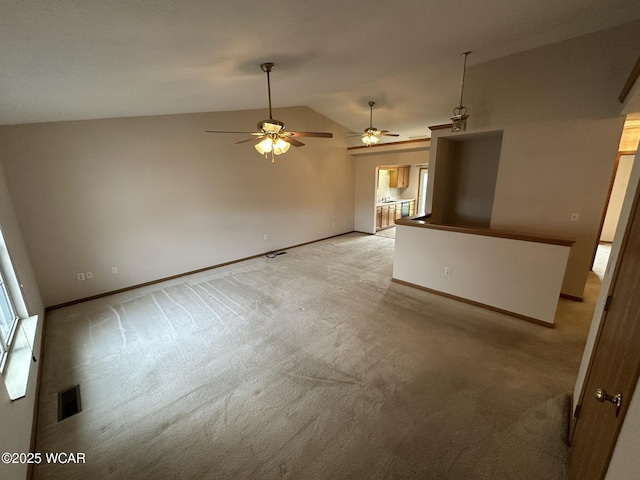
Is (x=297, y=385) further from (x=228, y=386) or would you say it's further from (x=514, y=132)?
(x=514, y=132)

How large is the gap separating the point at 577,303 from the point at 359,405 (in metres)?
3.59

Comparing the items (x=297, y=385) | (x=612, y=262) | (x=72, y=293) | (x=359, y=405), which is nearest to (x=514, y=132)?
(x=612, y=262)

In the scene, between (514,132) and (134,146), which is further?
(134,146)

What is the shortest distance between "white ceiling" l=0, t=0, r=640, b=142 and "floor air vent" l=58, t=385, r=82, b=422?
2411 mm

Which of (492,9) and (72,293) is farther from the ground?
(492,9)

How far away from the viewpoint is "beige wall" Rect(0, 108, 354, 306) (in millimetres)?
3285

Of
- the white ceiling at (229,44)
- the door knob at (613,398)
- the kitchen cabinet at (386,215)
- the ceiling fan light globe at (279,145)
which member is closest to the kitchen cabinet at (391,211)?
the kitchen cabinet at (386,215)

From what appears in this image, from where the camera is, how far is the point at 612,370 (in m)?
1.11

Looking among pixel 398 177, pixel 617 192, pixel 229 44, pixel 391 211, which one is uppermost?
pixel 229 44

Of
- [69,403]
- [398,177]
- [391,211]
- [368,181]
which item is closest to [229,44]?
[69,403]

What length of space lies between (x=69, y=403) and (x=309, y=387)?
1969 mm

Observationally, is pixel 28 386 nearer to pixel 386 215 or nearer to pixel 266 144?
pixel 266 144

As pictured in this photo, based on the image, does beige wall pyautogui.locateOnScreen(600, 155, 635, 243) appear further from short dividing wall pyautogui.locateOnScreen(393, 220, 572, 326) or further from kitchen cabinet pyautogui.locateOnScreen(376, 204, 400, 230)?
kitchen cabinet pyautogui.locateOnScreen(376, 204, 400, 230)

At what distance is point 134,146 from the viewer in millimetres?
3822
